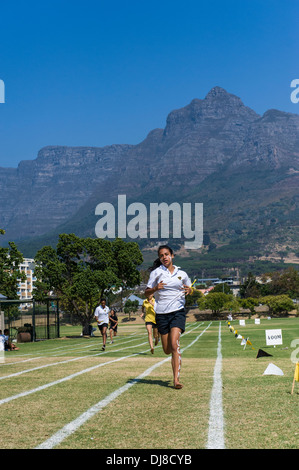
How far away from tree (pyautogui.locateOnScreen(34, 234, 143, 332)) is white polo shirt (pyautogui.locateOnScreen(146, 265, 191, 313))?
3600 cm

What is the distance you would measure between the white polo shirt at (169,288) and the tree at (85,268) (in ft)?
118

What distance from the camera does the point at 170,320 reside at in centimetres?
980

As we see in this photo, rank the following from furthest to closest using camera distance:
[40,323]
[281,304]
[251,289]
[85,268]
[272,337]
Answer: [251,289] < [281,304] < [85,268] < [40,323] < [272,337]

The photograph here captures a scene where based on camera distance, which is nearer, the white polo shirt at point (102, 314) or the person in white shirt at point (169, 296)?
the person in white shirt at point (169, 296)

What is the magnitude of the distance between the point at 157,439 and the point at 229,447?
0.78 m

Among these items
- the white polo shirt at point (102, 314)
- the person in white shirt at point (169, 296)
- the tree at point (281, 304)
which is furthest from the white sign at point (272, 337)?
the tree at point (281, 304)

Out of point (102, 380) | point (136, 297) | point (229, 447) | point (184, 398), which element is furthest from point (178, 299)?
point (136, 297)

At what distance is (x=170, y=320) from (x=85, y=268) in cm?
4032

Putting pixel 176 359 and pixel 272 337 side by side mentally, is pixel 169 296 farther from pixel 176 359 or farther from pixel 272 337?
pixel 272 337

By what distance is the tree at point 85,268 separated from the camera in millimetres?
47188

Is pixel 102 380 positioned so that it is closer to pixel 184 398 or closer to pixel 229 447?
pixel 184 398

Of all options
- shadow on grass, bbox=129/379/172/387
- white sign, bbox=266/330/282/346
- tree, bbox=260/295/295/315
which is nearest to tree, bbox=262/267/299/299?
tree, bbox=260/295/295/315

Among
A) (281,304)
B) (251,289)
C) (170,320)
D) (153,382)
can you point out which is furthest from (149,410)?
(251,289)

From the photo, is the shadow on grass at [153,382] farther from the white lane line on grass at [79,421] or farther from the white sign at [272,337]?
the white sign at [272,337]
